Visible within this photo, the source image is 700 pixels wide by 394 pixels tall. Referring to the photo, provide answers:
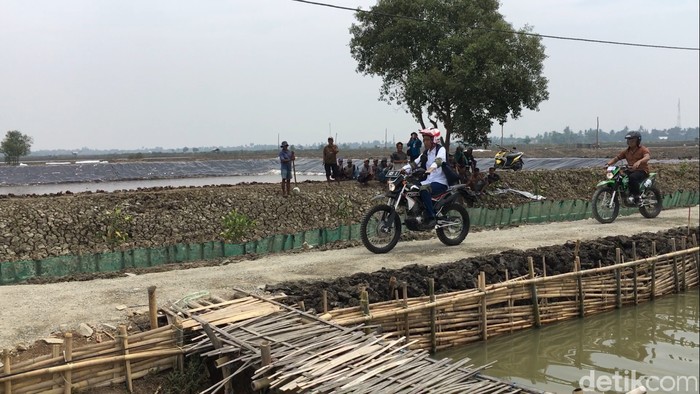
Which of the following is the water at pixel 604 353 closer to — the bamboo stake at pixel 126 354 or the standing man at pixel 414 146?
the bamboo stake at pixel 126 354

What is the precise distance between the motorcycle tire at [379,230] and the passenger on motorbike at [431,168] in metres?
0.51

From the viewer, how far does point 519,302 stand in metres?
8.27

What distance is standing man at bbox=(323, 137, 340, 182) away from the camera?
18.2 metres

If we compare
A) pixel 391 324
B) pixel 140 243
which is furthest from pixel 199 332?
pixel 140 243

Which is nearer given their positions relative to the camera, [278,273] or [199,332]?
[199,332]

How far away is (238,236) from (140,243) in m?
2.77

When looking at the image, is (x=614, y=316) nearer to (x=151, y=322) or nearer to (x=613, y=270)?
(x=613, y=270)

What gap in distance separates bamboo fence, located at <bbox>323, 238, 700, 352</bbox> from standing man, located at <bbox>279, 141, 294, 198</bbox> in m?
8.46

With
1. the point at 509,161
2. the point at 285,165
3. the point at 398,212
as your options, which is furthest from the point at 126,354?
the point at 509,161

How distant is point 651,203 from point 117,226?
12000 mm

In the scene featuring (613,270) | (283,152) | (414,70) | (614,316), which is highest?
(414,70)

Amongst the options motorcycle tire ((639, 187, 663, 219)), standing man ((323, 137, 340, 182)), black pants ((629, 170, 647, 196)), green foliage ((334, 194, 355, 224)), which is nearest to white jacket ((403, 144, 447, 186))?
black pants ((629, 170, 647, 196))

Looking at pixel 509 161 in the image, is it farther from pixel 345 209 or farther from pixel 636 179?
pixel 636 179

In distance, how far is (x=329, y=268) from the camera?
8.39 m
